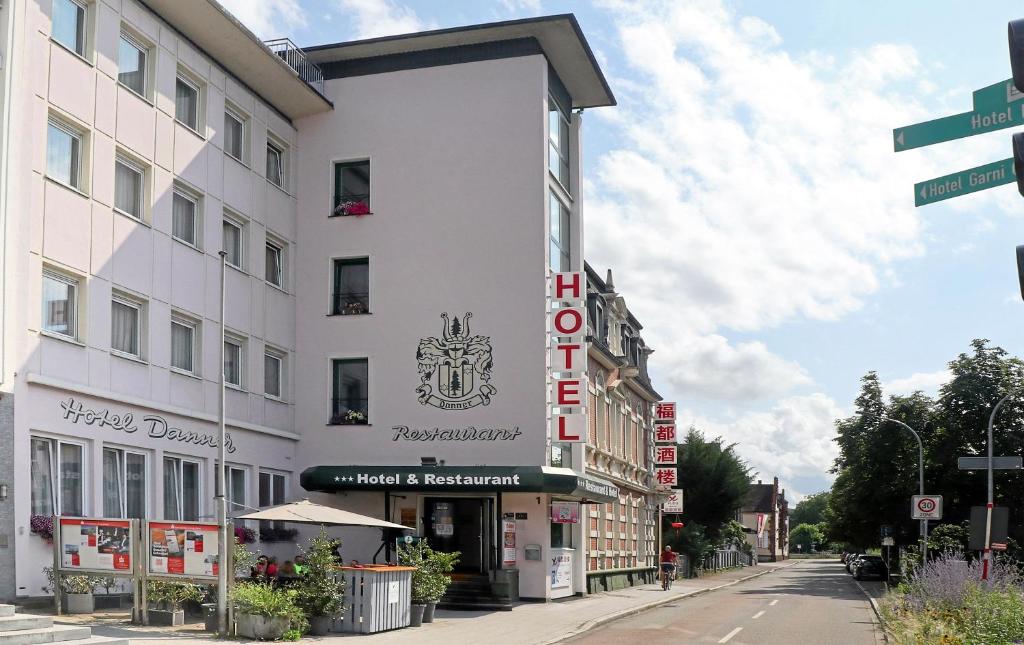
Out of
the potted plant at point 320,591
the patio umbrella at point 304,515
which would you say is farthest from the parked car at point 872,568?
the potted plant at point 320,591

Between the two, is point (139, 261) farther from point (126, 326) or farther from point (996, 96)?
point (996, 96)

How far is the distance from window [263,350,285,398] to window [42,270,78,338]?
26.8 ft

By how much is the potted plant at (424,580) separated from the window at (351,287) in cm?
1017

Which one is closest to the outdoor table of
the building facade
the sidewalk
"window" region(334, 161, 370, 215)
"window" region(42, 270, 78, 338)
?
the sidewalk

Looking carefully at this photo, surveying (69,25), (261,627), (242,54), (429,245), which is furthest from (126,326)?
(429,245)

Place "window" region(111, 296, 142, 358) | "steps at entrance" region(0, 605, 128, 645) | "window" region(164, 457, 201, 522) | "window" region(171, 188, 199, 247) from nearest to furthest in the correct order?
"steps at entrance" region(0, 605, 128, 645) → "window" region(111, 296, 142, 358) → "window" region(164, 457, 201, 522) → "window" region(171, 188, 199, 247)

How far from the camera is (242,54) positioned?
2852 cm

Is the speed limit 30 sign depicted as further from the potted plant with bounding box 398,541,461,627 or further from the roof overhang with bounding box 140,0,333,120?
the roof overhang with bounding box 140,0,333,120

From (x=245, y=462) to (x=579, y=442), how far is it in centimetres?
900

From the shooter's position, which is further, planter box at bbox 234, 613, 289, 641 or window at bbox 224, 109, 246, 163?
window at bbox 224, 109, 246, 163

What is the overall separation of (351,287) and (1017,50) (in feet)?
90.3

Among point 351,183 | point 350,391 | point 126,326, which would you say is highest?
point 351,183

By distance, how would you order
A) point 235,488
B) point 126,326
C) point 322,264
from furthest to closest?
point 322,264
point 235,488
point 126,326

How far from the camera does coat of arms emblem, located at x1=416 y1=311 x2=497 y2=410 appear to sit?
30734mm
